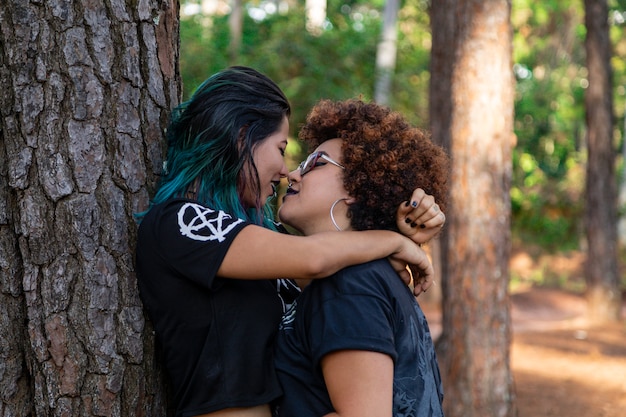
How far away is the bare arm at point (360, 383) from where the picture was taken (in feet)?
7.09

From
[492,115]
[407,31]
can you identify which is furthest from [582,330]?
[407,31]

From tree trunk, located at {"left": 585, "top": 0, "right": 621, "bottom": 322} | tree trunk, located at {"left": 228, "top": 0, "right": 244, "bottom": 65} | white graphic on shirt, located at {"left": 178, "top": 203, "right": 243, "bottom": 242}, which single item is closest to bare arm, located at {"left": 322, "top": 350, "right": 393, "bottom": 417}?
white graphic on shirt, located at {"left": 178, "top": 203, "right": 243, "bottom": 242}

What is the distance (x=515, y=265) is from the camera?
968 inches

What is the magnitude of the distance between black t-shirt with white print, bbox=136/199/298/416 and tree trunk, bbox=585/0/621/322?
493 inches

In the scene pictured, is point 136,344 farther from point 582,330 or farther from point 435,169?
point 582,330

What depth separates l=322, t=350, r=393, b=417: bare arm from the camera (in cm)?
216

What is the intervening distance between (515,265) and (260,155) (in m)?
22.9

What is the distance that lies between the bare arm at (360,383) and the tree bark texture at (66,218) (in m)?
0.75

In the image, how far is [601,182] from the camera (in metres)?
13.9

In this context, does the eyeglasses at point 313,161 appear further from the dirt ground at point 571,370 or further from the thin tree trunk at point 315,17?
the thin tree trunk at point 315,17

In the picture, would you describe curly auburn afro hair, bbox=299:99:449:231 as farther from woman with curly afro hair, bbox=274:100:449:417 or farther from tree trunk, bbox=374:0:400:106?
tree trunk, bbox=374:0:400:106

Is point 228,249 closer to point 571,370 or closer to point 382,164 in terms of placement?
point 382,164

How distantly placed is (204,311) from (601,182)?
500 inches

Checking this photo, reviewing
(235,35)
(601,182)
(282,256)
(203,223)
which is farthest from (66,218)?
(235,35)
